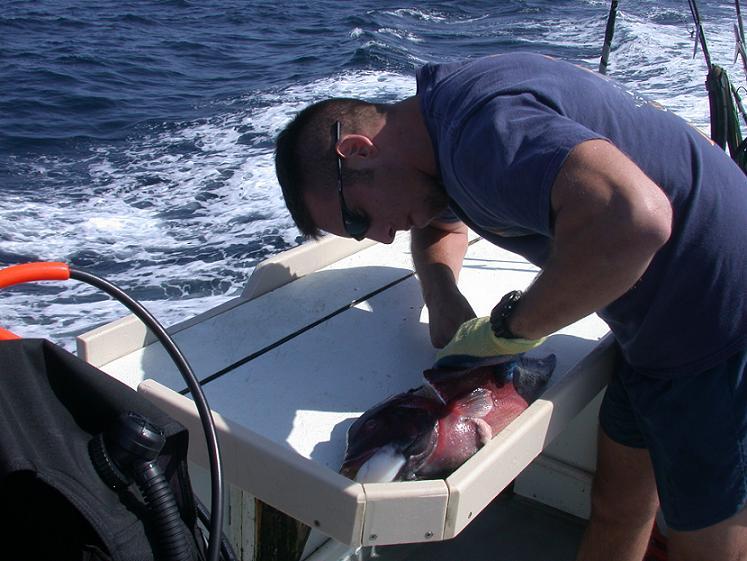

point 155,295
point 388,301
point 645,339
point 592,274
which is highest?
point 592,274

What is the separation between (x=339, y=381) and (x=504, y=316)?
463mm

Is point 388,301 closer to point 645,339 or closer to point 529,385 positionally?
point 529,385

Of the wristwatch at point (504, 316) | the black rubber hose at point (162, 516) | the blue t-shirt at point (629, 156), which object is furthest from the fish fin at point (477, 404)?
the black rubber hose at point (162, 516)

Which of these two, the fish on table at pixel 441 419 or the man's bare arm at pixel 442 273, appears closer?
the fish on table at pixel 441 419

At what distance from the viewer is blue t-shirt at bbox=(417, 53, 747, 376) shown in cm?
136

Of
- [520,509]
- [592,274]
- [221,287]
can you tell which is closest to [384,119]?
[592,274]

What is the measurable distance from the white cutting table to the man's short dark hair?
0.42 m

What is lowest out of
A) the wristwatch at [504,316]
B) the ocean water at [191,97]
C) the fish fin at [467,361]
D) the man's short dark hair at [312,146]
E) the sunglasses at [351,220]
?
the ocean water at [191,97]

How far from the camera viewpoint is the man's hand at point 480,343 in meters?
1.72

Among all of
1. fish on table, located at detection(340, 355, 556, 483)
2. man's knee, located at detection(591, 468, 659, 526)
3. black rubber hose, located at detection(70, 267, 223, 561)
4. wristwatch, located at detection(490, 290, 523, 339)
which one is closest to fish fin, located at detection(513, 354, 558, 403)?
fish on table, located at detection(340, 355, 556, 483)

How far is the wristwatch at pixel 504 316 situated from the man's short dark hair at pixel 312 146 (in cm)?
41

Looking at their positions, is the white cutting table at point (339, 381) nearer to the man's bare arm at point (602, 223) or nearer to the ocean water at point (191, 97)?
the man's bare arm at point (602, 223)

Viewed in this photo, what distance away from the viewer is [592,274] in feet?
4.59

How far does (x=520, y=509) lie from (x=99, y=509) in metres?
2.00
